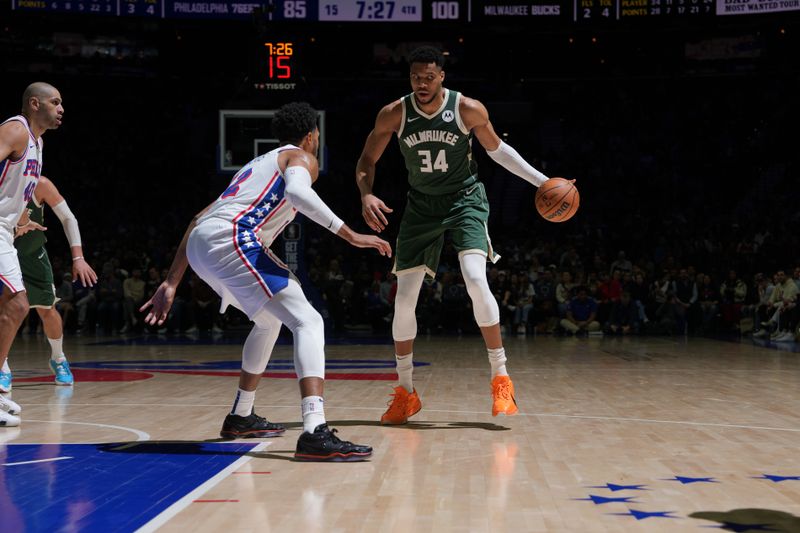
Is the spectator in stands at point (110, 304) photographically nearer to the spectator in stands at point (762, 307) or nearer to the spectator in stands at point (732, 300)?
the spectator in stands at point (732, 300)

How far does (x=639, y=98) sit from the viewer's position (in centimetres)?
2628

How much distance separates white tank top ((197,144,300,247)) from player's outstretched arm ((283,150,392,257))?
16 centimetres

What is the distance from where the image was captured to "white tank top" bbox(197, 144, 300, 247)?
4.54 meters

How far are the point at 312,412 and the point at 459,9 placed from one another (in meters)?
15.8

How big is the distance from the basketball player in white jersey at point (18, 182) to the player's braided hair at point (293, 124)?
1.70 metres

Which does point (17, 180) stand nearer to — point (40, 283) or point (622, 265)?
point (40, 283)

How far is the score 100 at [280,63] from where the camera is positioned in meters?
14.3

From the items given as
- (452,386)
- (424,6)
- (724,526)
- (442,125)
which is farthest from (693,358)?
(424,6)

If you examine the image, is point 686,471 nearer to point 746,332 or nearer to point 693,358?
point 693,358

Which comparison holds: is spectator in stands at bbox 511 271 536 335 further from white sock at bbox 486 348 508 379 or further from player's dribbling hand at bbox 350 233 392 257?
player's dribbling hand at bbox 350 233 392 257

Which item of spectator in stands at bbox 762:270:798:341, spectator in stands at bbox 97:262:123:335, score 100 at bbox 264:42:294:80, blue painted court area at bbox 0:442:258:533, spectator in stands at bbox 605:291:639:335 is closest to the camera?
blue painted court area at bbox 0:442:258:533

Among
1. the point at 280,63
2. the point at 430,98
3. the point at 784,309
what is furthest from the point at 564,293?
the point at 430,98

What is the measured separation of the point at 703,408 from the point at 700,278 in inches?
448

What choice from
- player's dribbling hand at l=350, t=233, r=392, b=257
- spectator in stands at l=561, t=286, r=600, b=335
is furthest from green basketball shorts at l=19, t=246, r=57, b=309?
spectator in stands at l=561, t=286, r=600, b=335
